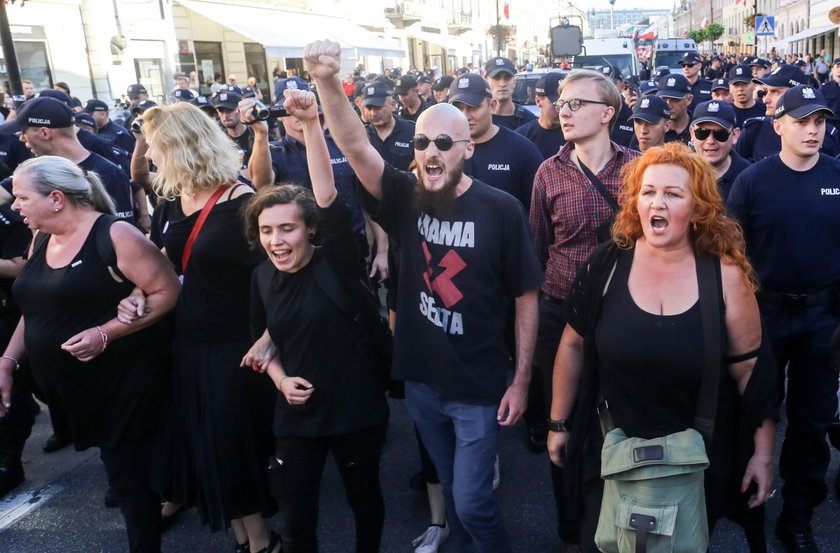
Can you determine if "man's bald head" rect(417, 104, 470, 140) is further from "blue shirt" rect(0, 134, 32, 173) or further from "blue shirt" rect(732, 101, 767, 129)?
"blue shirt" rect(732, 101, 767, 129)

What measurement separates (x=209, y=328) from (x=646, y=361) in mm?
1864

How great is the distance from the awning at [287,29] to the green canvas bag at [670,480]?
18652mm

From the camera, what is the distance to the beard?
2.72 m

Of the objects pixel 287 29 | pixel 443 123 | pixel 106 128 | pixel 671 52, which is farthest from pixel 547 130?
pixel 287 29

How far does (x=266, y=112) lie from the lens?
3.17 meters

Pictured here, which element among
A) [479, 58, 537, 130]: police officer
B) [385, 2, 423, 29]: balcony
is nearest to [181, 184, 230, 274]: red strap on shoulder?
[479, 58, 537, 130]: police officer

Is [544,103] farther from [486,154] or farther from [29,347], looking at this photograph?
[29,347]

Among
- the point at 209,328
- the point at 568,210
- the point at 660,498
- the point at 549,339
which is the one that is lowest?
the point at 660,498

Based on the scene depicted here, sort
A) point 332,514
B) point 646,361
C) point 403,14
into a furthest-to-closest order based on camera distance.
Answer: point 403,14 < point 332,514 < point 646,361

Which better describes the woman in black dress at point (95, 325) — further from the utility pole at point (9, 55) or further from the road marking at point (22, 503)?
the utility pole at point (9, 55)

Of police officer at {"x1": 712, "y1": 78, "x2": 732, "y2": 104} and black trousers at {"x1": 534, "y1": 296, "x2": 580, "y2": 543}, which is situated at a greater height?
police officer at {"x1": 712, "y1": 78, "x2": 732, "y2": 104}

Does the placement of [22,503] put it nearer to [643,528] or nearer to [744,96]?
[643,528]

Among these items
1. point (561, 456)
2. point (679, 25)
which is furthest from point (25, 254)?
point (679, 25)

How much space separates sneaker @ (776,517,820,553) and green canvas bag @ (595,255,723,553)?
1.31m
